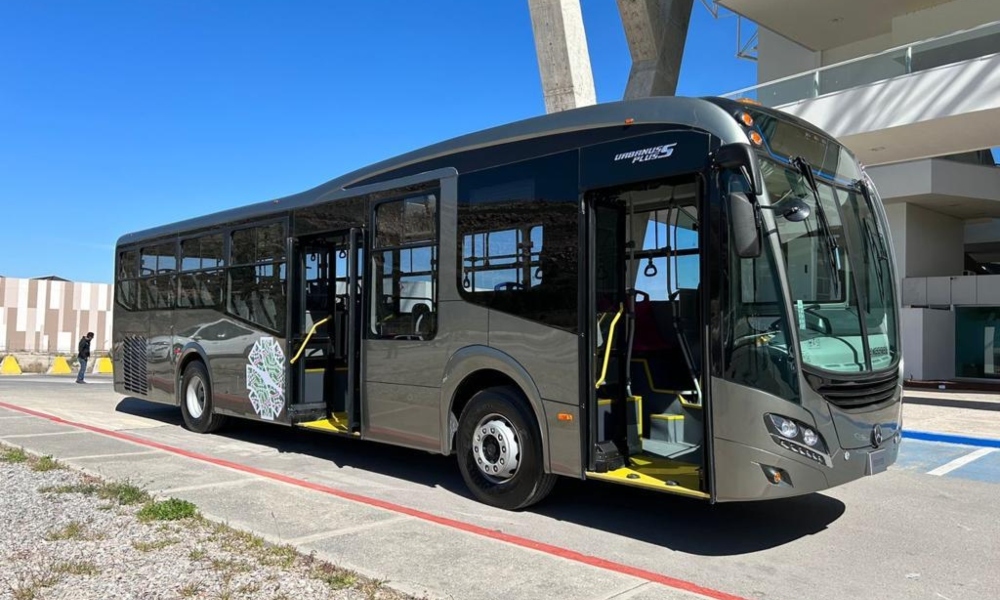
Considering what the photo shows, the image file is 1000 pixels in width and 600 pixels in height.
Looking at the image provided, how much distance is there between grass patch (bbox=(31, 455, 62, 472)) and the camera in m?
7.81

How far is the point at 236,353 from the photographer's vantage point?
400 inches

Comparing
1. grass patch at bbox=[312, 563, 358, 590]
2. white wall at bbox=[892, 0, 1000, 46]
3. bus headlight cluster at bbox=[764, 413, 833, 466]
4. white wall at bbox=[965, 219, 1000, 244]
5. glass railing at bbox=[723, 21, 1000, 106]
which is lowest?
grass patch at bbox=[312, 563, 358, 590]

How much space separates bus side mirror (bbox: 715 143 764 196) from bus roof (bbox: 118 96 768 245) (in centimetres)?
17

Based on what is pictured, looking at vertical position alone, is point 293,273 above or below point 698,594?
above

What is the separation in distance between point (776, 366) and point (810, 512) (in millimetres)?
2309

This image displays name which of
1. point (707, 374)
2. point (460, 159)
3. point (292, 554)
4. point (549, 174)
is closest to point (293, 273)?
point (460, 159)

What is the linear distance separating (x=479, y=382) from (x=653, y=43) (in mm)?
16342

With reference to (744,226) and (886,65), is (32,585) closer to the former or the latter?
(744,226)

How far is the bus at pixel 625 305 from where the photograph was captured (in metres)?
4.98

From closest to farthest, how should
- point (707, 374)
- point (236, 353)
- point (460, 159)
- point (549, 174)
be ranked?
1. point (707, 374)
2. point (549, 174)
3. point (460, 159)
4. point (236, 353)

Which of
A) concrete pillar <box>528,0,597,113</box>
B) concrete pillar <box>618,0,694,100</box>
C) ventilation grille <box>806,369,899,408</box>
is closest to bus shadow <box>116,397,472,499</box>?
ventilation grille <box>806,369,899,408</box>

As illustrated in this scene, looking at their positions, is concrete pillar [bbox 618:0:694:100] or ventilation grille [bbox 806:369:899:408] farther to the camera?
concrete pillar [bbox 618:0:694:100]

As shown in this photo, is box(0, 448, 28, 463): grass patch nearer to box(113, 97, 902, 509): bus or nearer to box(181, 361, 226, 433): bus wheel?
box(181, 361, 226, 433): bus wheel

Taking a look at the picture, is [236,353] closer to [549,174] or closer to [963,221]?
[549,174]
